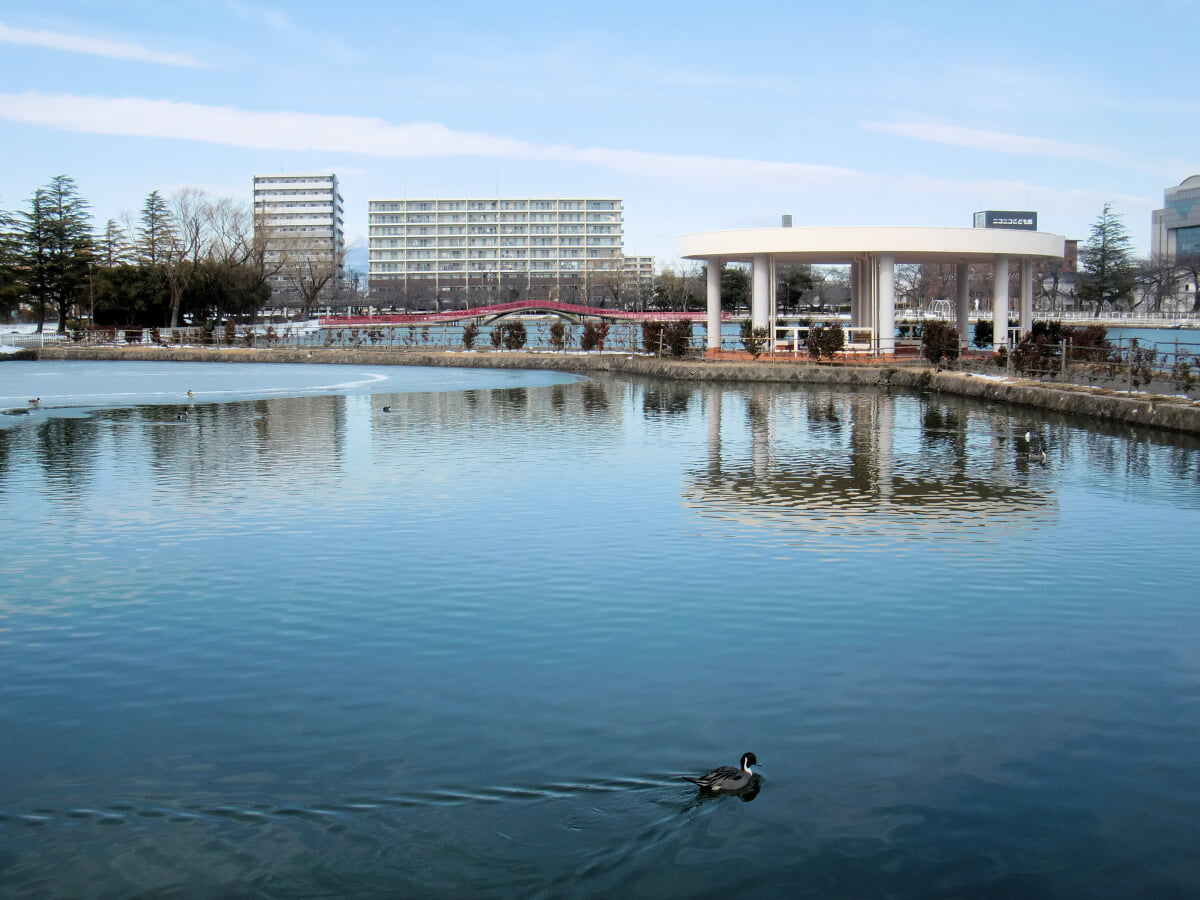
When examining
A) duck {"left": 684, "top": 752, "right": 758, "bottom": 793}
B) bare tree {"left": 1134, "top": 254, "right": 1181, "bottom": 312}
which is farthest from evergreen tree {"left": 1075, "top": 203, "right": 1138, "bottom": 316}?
duck {"left": 684, "top": 752, "right": 758, "bottom": 793}

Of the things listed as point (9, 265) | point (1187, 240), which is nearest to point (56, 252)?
point (9, 265)

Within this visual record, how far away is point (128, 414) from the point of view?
26766mm

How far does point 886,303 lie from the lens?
124 ft

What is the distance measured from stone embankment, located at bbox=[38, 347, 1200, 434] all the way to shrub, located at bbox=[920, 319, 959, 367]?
54 centimetres

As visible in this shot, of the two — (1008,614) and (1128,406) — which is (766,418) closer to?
(1128,406)

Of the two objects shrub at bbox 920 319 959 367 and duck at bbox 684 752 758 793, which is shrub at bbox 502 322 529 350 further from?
duck at bbox 684 752 758 793

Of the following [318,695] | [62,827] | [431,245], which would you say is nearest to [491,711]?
[318,695]

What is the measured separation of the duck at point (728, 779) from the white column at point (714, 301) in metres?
35.1

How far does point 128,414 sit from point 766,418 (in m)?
14.5

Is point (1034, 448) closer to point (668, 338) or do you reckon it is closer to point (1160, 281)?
point (668, 338)

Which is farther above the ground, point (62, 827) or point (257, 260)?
point (257, 260)

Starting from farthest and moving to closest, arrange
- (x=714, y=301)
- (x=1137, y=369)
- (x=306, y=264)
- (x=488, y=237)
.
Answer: (x=488, y=237)
(x=306, y=264)
(x=714, y=301)
(x=1137, y=369)

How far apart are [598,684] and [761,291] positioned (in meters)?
32.7

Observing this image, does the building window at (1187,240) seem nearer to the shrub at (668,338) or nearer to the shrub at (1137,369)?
the shrub at (668,338)
